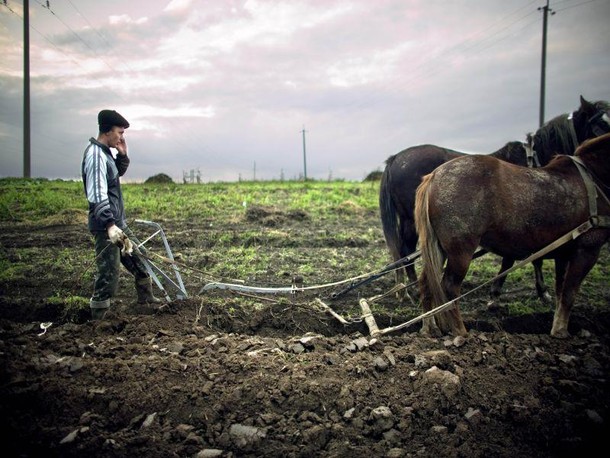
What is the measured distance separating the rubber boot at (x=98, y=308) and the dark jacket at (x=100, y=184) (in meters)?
0.84

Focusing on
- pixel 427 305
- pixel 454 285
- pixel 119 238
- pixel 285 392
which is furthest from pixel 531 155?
pixel 119 238

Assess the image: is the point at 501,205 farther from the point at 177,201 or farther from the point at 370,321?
the point at 177,201

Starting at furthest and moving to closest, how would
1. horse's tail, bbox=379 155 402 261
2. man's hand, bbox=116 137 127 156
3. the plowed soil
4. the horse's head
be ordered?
horse's tail, bbox=379 155 402 261
the horse's head
man's hand, bbox=116 137 127 156
the plowed soil

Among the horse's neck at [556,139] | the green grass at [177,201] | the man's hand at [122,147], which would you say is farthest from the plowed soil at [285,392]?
the green grass at [177,201]

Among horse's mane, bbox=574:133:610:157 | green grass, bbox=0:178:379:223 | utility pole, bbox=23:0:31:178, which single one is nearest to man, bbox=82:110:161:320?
horse's mane, bbox=574:133:610:157

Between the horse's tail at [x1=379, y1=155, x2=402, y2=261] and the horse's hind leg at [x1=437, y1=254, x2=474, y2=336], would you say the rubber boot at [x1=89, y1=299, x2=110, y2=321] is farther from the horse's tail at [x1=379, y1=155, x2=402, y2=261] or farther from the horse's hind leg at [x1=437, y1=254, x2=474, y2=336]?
the horse's tail at [x1=379, y1=155, x2=402, y2=261]

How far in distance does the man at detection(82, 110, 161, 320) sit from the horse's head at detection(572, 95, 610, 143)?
20.9 ft

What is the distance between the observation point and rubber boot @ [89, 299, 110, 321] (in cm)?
437

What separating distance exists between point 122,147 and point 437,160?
14.9 ft

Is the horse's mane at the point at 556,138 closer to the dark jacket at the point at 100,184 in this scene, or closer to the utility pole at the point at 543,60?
the dark jacket at the point at 100,184

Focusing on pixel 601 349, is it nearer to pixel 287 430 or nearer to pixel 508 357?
pixel 508 357

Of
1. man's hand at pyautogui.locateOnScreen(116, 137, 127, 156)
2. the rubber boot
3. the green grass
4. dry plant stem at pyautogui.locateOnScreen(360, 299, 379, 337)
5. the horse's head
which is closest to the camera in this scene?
dry plant stem at pyautogui.locateOnScreen(360, 299, 379, 337)

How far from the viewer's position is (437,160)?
6.01 metres

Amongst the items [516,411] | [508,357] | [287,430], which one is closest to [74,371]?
[287,430]
